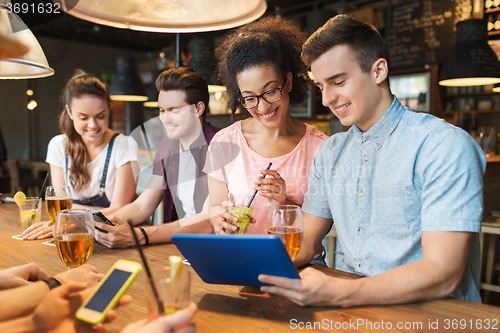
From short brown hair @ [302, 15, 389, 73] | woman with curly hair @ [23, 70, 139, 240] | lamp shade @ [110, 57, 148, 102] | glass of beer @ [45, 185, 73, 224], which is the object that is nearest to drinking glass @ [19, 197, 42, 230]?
glass of beer @ [45, 185, 73, 224]

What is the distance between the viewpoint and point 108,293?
64cm

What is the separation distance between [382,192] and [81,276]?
929 millimetres

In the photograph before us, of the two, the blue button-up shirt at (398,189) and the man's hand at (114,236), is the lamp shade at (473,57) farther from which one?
the man's hand at (114,236)

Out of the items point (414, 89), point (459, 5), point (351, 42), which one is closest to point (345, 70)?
point (351, 42)

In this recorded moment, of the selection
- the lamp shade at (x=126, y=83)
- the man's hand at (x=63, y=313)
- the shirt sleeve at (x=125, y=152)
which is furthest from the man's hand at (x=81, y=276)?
the lamp shade at (x=126, y=83)

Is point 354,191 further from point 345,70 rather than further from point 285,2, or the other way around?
point 285,2

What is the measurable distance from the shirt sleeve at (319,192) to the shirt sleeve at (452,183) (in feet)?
1.24

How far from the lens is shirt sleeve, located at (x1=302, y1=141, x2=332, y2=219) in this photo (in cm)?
138

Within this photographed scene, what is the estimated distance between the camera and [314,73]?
1337mm

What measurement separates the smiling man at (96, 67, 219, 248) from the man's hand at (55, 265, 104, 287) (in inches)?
35.6

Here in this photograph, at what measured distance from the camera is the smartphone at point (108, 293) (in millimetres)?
621

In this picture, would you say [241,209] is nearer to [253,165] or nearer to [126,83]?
[253,165]

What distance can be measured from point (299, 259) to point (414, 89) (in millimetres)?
4731

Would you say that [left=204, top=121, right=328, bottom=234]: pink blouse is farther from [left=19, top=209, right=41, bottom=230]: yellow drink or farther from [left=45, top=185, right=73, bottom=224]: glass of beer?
[left=19, top=209, right=41, bottom=230]: yellow drink
